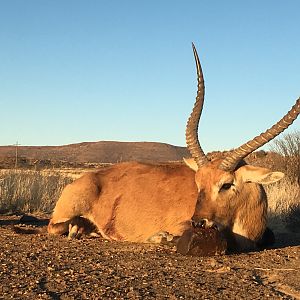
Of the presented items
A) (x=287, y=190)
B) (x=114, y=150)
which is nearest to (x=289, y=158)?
(x=287, y=190)

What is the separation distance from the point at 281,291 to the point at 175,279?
1.01 m

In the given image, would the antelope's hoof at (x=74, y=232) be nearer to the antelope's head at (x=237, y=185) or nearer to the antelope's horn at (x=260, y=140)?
the antelope's head at (x=237, y=185)

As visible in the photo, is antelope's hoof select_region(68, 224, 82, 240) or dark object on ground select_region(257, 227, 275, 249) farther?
antelope's hoof select_region(68, 224, 82, 240)

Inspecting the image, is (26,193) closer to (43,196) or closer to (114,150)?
(43,196)

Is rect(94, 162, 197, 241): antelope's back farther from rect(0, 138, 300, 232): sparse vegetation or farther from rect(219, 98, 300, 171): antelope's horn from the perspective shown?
rect(0, 138, 300, 232): sparse vegetation

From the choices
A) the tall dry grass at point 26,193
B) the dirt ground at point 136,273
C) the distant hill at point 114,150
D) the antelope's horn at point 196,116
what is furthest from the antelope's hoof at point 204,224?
the distant hill at point 114,150

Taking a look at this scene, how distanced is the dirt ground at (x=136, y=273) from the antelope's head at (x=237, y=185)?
0.54 metres

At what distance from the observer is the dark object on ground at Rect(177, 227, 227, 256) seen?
6.83m

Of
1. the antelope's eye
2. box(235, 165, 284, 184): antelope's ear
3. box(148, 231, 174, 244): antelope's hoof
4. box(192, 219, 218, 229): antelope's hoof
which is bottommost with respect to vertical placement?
box(148, 231, 174, 244): antelope's hoof

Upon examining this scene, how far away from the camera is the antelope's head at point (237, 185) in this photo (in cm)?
739

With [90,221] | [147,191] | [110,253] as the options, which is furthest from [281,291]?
[90,221]

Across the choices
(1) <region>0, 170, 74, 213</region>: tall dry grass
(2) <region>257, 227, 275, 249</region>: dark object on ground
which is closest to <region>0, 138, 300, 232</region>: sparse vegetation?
(1) <region>0, 170, 74, 213</region>: tall dry grass

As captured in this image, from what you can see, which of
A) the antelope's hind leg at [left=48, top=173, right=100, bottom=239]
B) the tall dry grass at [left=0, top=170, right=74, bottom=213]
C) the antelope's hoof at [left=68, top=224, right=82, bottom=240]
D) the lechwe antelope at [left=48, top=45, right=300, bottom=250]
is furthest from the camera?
the tall dry grass at [left=0, top=170, right=74, bottom=213]

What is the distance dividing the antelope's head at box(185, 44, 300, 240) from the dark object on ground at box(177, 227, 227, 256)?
0.31 m
